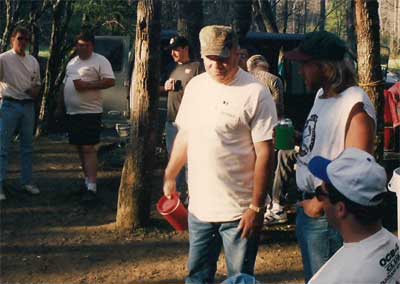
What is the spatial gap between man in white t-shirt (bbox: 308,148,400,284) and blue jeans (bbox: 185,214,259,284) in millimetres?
1378

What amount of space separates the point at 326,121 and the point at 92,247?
10.2ft

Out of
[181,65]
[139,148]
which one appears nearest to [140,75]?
[139,148]

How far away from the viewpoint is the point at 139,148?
20.2 feet

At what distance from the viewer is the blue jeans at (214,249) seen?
3719 millimetres

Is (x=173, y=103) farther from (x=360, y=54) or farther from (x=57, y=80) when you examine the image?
(x=57, y=80)

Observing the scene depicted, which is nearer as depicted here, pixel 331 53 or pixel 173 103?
pixel 331 53

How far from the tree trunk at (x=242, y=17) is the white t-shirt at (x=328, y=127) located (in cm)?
826

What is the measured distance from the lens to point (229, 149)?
Result: 3678 millimetres

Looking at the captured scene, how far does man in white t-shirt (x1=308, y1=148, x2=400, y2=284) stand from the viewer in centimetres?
225

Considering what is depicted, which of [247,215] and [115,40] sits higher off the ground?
[115,40]

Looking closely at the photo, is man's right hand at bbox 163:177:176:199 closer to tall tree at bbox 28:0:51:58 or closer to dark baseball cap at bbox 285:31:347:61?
dark baseball cap at bbox 285:31:347:61

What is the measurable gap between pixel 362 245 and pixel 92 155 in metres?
5.18

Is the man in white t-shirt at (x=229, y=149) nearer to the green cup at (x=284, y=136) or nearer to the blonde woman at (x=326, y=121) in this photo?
the blonde woman at (x=326, y=121)

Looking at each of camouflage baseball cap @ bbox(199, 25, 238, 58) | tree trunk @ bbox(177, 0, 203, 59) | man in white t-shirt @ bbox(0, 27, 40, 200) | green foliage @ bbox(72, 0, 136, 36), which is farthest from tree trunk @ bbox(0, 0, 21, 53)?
camouflage baseball cap @ bbox(199, 25, 238, 58)
